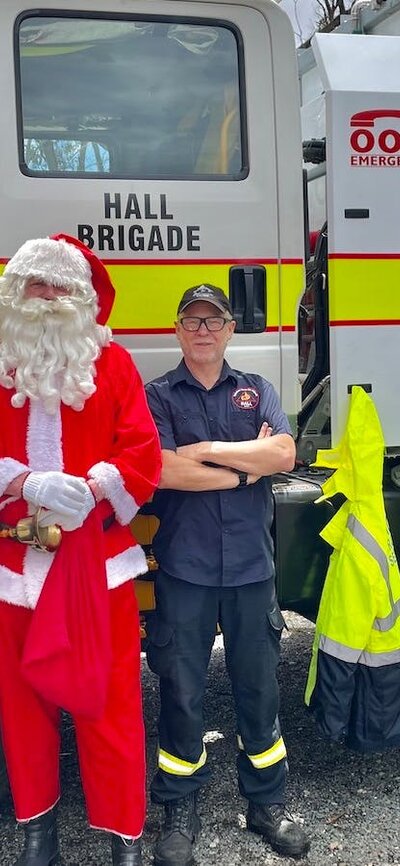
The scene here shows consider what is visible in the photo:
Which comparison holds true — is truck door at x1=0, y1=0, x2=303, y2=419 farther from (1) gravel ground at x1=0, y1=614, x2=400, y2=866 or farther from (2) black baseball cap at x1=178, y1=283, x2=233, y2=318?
(1) gravel ground at x1=0, y1=614, x2=400, y2=866

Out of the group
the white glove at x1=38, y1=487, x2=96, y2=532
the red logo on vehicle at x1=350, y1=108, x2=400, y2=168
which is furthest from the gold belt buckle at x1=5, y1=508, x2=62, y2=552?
the red logo on vehicle at x1=350, y1=108, x2=400, y2=168

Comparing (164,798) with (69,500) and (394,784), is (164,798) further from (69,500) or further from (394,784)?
(69,500)

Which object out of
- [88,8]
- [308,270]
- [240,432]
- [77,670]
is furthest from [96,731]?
[88,8]

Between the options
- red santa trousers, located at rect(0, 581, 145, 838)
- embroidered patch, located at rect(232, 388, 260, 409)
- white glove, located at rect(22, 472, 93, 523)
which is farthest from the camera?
embroidered patch, located at rect(232, 388, 260, 409)

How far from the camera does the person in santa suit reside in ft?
7.68

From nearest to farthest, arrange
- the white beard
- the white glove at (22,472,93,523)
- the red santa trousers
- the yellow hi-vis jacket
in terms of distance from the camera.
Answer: the white glove at (22,472,93,523) < the white beard < the red santa trousers < the yellow hi-vis jacket

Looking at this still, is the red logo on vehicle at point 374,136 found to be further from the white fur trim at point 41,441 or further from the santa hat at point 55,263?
the white fur trim at point 41,441

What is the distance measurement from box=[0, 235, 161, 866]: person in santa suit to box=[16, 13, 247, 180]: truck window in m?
0.52

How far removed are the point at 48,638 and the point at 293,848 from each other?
1.13 meters

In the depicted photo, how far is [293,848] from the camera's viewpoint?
273 centimetres

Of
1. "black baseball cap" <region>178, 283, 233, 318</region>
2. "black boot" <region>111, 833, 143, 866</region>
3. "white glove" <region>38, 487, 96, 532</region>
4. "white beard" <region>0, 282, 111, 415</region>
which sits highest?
"black baseball cap" <region>178, 283, 233, 318</region>

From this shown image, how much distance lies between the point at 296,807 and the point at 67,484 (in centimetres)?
158

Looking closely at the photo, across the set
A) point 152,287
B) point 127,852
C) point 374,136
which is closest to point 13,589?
point 127,852

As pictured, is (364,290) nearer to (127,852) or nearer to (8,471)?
(8,471)
